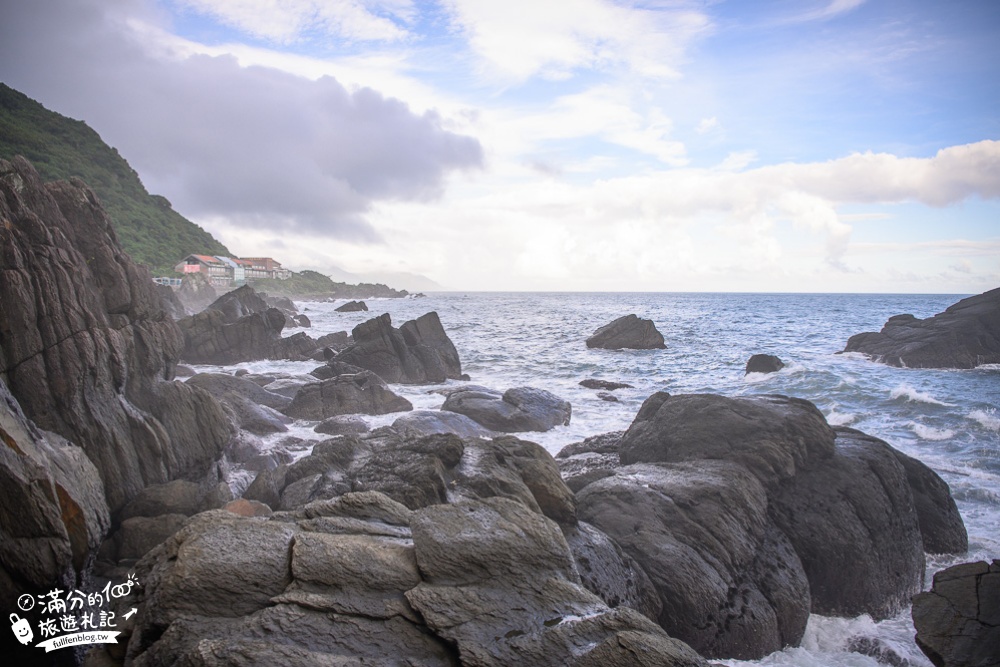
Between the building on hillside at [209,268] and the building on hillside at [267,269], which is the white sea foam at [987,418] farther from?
the building on hillside at [267,269]

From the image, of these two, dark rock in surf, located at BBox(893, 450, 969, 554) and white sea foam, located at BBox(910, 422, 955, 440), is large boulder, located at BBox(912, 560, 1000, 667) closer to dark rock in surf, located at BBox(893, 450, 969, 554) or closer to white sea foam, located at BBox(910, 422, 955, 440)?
dark rock in surf, located at BBox(893, 450, 969, 554)

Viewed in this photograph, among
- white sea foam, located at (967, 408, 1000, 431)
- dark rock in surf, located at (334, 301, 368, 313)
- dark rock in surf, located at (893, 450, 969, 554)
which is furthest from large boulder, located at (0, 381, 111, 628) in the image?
dark rock in surf, located at (334, 301, 368, 313)

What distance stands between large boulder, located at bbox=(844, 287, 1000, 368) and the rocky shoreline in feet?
89.6

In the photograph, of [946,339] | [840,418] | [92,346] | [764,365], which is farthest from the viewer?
[946,339]

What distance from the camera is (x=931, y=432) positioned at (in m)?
20.3

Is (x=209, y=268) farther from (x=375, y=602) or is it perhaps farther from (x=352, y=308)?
(x=375, y=602)

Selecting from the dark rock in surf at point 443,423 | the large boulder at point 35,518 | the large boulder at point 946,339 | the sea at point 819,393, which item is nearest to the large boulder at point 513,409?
the sea at point 819,393

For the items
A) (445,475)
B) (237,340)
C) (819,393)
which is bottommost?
(819,393)

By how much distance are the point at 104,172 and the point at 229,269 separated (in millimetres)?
24475

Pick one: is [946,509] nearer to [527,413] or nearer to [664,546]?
[664,546]

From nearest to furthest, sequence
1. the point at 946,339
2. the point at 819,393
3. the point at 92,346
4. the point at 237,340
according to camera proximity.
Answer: the point at 92,346 < the point at 819,393 < the point at 946,339 < the point at 237,340

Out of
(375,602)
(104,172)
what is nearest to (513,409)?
(375,602)

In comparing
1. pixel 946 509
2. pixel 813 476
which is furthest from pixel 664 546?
pixel 946 509

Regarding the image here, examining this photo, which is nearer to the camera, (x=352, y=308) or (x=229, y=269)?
(x=352, y=308)
